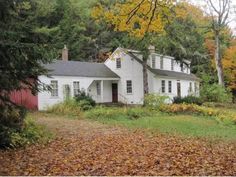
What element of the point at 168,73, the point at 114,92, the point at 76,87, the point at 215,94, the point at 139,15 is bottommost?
the point at 215,94

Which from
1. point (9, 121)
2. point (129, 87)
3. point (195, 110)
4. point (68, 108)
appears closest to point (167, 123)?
point (195, 110)

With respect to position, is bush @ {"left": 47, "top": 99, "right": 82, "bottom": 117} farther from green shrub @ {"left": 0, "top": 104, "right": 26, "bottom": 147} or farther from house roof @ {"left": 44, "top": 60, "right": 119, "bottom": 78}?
green shrub @ {"left": 0, "top": 104, "right": 26, "bottom": 147}

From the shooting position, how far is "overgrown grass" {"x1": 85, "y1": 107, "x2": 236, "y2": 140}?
17506mm

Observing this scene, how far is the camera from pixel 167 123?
68.4 feet

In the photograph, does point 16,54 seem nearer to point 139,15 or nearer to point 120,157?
point 120,157

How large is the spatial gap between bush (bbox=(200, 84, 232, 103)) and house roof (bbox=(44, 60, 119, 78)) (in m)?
10.7

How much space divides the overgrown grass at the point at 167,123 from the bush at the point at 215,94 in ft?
53.8

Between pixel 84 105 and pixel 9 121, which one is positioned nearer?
pixel 9 121

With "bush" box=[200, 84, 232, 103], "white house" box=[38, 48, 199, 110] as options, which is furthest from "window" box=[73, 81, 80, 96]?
"bush" box=[200, 84, 232, 103]

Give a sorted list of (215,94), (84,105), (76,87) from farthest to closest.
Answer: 1. (215,94)
2. (76,87)
3. (84,105)

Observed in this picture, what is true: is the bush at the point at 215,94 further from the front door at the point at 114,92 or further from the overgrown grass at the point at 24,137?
the overgrown grass at the point at 24,137

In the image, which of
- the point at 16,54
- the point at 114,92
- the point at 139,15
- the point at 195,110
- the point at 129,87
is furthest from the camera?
the point at 114,92

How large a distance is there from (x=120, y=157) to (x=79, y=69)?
25957mm

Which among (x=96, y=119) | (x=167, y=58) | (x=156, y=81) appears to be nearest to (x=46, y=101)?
(x=96, y=119)
